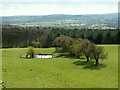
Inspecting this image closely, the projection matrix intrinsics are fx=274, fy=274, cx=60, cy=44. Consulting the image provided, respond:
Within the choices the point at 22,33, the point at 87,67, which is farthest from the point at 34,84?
the point at 22,33

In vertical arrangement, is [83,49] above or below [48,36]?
below

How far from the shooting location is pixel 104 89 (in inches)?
1334

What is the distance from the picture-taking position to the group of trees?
58031 millimetres

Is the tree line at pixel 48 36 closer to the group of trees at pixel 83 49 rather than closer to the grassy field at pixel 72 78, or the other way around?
the group of trees at pixel 83 49

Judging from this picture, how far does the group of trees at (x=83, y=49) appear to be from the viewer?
58.0 m

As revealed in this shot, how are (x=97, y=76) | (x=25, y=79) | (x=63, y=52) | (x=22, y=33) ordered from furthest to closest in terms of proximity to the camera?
(x=22, y=33)
(x=63, y=52)
(x=97, y=76)
(x=25, y=79)

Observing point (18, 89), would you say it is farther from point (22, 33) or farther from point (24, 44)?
point (22, 33)

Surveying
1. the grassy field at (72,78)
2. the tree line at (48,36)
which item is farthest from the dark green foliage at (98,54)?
the tree line at (48,36)

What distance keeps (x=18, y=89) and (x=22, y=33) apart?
101 meters

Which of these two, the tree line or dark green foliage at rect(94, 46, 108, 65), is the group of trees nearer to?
dark green foliage at rect(94, 46, 108, 65)

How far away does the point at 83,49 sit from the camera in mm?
64375

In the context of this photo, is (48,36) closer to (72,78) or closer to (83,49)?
(83,49)

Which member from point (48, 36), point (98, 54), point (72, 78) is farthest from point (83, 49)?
point (48, 36)

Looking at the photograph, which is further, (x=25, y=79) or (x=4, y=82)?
(x=25, y=79)
